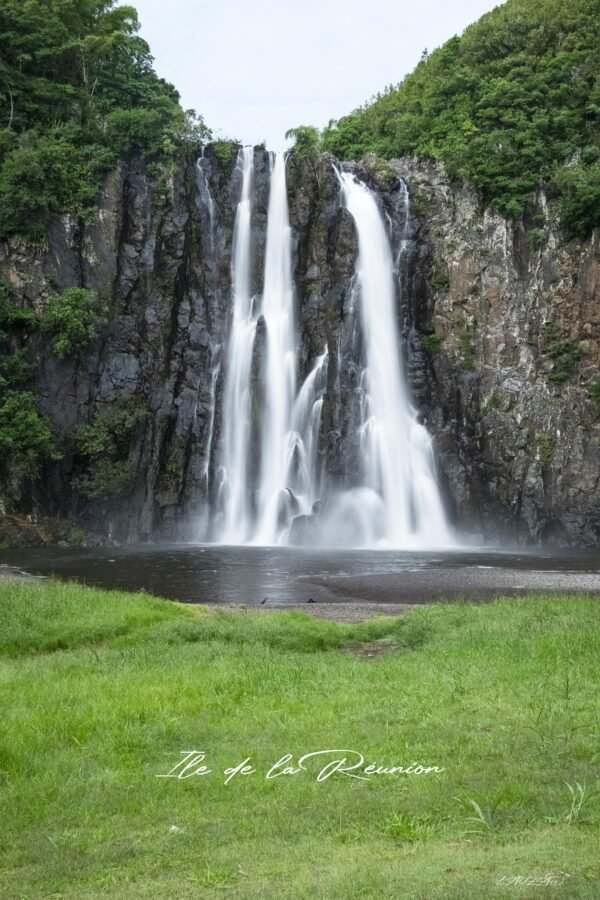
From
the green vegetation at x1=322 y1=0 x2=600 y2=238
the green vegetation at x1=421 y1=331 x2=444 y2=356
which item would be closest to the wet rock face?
the green vegetation at x1=421 y1=331 x2=444 y2=356

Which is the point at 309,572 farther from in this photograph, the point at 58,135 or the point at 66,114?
the point at 66,114

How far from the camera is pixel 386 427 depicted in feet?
138

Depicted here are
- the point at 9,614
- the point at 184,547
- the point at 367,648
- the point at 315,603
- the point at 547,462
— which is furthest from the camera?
the point at 547,462

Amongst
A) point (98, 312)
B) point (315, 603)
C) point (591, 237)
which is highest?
point (591, 237)

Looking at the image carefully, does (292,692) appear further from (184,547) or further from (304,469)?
(304,469)

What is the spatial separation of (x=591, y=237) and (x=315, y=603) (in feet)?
92.9

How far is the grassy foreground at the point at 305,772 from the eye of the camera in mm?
5062

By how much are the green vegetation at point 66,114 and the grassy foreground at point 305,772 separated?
33120 mm

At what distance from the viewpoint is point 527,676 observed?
32.4 ft

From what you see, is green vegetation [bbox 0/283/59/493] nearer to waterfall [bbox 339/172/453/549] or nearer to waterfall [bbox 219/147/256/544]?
waterfall [bbox 219/147/256/544]

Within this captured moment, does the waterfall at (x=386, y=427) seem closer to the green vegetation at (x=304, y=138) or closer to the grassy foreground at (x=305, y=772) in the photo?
the green vegetation at (x=304, y=138)

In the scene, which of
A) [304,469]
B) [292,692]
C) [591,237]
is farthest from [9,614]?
[591,237]

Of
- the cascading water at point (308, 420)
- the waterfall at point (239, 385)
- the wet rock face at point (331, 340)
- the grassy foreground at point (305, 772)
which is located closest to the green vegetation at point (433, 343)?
the wet rock face at point (331, 340)

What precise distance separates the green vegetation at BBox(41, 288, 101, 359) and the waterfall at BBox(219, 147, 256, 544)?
708 centimetres
